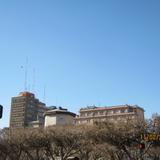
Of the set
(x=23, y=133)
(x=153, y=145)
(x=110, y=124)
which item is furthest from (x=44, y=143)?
(x=153, y=145)

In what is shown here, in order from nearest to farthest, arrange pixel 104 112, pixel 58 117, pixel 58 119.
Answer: pixel 58 119, pixel 58 117, pixel 104 112

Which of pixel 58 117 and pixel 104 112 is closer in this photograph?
pixel 58 117

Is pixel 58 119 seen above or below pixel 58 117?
below

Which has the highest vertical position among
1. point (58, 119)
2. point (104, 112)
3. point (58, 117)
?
point (104, 112)

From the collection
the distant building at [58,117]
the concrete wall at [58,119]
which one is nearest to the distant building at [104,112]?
the distant building at [58,117]

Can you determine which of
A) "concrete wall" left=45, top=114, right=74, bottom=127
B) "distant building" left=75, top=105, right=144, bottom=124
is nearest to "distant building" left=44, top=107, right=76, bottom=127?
"concrete wall" left=45, top=114, right=74, bottom=127

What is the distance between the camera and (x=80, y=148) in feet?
204

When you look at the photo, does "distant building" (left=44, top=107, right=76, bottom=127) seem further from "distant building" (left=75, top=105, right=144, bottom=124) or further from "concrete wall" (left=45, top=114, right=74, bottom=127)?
"distant building" (left=75, top=105, right=144, bottom=124)

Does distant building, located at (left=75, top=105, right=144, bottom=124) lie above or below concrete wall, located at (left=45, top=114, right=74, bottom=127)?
above

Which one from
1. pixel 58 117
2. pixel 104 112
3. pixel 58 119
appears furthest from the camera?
pixel 104 112

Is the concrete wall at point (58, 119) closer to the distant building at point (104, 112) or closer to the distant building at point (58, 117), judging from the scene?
the distant building at point (58, 117)

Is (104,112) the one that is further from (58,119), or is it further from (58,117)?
(58,119)

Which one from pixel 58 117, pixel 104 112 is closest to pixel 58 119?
pixel 58 117

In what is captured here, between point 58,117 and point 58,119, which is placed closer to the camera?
point 58,119
